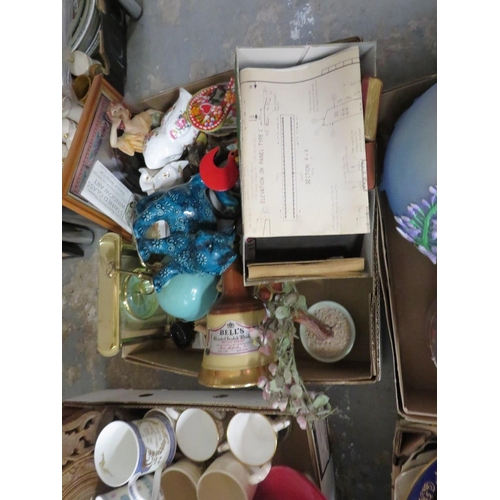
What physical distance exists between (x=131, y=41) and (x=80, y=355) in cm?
112

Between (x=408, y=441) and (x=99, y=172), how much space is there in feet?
3.10

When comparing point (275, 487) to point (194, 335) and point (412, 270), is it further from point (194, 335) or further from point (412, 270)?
point (412, 270)

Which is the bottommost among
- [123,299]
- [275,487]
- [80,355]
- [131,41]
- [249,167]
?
[275,487]

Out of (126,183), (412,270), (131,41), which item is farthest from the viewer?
(131,41)

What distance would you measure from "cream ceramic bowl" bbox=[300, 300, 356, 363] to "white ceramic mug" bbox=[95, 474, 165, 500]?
1.60 feet

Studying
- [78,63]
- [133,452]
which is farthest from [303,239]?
[78,63]

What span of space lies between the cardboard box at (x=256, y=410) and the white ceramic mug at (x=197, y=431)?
2cm

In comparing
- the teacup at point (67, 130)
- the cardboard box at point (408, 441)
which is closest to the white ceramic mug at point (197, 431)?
the cardboard box at point (408, 441)

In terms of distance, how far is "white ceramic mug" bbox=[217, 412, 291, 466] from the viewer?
33.4 inches

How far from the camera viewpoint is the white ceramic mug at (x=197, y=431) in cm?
90

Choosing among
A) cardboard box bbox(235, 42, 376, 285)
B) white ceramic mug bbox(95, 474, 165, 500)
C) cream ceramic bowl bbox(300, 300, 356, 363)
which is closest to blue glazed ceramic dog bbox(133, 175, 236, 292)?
cardboard box bbox(235, 42, 376, 285)

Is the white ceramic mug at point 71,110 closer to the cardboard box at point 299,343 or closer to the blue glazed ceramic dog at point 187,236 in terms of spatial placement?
the cardboard box at point 299,343
